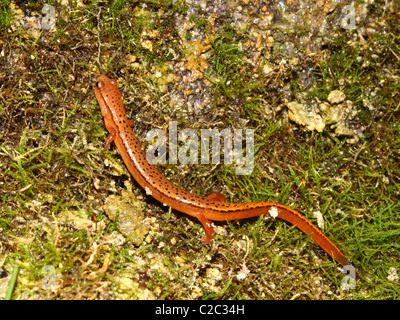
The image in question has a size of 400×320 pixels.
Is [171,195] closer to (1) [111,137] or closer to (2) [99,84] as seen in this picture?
(1) [111,137]

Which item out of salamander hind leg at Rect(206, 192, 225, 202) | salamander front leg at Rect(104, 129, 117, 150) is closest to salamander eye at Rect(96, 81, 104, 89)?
salamander front leg at Rect(104, 129, 117, 150)

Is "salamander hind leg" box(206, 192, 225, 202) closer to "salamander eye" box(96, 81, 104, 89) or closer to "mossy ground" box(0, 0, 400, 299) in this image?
"mossy ground" box(0, 0, 400, 299)

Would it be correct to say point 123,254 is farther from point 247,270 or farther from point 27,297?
point 247,270

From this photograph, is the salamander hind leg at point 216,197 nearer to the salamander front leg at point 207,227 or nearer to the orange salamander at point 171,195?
the orange salamander at point 171,195

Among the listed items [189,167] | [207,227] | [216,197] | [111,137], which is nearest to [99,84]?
[111,137]

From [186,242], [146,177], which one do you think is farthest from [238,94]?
[186,242]
